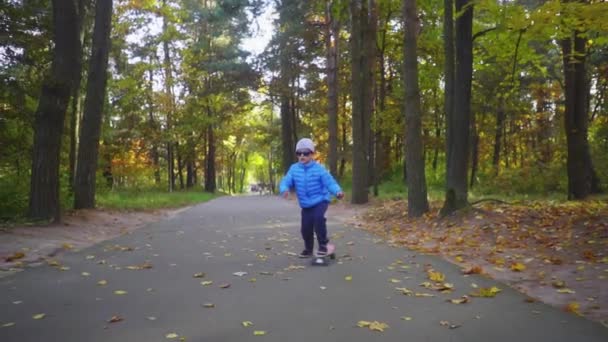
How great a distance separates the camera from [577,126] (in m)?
15.9

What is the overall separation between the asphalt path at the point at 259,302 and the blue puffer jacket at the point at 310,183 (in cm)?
92

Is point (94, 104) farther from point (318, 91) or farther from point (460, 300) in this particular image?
point (318, 91)

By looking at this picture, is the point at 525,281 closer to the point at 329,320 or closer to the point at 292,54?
the point at 329,320

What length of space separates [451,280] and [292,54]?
24.5 meters

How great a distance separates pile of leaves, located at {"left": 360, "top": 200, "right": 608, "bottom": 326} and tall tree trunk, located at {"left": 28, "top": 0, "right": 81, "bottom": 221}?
7.14 meters

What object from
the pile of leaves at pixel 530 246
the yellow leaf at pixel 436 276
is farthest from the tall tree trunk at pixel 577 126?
the yellow leaf at pixel 436 276

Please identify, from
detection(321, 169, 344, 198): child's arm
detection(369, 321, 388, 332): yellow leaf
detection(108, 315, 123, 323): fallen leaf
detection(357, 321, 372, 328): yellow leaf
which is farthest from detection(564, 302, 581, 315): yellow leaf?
detection(108, 315, 123, 323): fallen leaf

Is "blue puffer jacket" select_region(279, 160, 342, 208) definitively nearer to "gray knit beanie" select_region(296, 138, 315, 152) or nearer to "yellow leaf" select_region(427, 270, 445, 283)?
"gray knit beanie" select_region(296, 138, 315, 152)

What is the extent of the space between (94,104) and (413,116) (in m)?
9.34

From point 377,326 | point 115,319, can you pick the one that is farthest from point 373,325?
point 115,319

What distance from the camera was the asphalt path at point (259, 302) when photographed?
4.05 metres

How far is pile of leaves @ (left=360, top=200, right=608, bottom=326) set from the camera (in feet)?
17.9

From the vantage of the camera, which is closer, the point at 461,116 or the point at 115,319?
the point at 115,319

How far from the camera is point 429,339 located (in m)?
3.89
